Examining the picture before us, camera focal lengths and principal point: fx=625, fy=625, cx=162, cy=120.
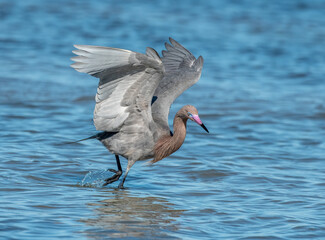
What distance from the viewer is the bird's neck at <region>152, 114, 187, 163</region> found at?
680 centimetres

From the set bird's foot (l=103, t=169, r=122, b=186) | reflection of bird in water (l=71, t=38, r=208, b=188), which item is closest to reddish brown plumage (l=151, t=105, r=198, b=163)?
reflection of bird in water (l=71, t=38, r=208, b=188)

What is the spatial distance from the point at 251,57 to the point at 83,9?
697 cm

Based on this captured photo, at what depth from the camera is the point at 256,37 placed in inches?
675

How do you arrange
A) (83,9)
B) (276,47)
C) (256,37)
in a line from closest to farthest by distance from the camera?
1. (276,47)
2. (256,37)
3. (83,9)

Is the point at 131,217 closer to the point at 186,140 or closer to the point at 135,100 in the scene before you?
the point at 135,100

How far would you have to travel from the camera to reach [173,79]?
749 cm

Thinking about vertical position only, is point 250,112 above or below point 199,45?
below

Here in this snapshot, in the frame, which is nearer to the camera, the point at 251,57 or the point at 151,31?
the point at 251,57

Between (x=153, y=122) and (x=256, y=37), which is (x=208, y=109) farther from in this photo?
(x=256, y=37)

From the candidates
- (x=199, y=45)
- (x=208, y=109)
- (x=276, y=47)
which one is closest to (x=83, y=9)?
(x=199, y=45)

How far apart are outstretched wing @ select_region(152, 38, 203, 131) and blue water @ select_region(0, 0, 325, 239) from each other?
0.77 meters

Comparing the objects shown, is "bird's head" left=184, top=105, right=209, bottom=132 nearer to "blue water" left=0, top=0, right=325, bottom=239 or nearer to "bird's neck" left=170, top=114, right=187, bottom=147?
"bird's neck" left=170, top=114, right=187, bottom=147

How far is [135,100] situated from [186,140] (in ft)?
8.69

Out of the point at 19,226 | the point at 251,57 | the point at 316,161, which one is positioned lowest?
the point at 19,226
